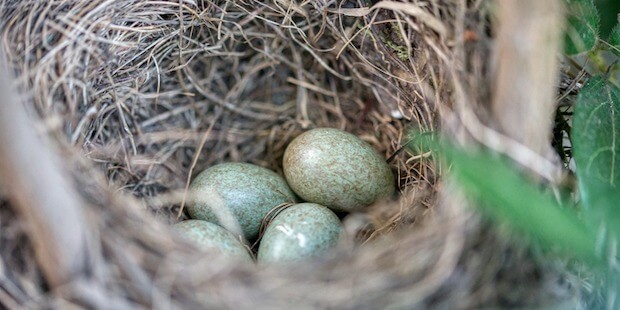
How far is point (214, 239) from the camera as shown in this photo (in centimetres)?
108

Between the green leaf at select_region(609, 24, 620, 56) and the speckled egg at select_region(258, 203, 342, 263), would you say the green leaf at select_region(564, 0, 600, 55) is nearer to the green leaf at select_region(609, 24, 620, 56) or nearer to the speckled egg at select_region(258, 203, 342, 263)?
the green leaf at select_region(609, 24, 620, 56)

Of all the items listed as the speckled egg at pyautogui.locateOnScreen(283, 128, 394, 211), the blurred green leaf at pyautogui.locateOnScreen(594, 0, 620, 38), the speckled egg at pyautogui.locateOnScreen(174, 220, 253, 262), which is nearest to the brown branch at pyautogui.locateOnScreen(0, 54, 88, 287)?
the speckled egg at pyautogui.locateOnScreen(174, 220, 253, 262)

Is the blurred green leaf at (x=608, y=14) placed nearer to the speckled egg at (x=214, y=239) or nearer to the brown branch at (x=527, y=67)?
the brown branch at (x=527, y=67)

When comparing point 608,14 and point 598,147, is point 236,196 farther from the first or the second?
point 608,14

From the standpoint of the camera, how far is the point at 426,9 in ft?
3.63

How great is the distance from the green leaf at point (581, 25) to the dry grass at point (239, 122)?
0.77 feet

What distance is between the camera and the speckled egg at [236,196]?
4.14ft

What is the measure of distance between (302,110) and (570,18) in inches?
23.3

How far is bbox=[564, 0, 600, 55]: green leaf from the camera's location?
1116 millimetres

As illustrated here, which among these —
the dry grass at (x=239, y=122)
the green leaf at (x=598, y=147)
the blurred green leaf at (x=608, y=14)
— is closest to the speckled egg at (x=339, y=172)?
the dry grass at (x=239, y=122)

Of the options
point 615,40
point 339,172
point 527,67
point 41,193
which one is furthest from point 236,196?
point 615,40

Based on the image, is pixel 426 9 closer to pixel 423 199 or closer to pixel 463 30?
pixel 463 30

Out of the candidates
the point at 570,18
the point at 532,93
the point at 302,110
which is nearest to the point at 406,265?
the point at 532,93

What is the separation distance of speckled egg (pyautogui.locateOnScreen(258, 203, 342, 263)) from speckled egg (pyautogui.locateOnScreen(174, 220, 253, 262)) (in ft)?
0.14
